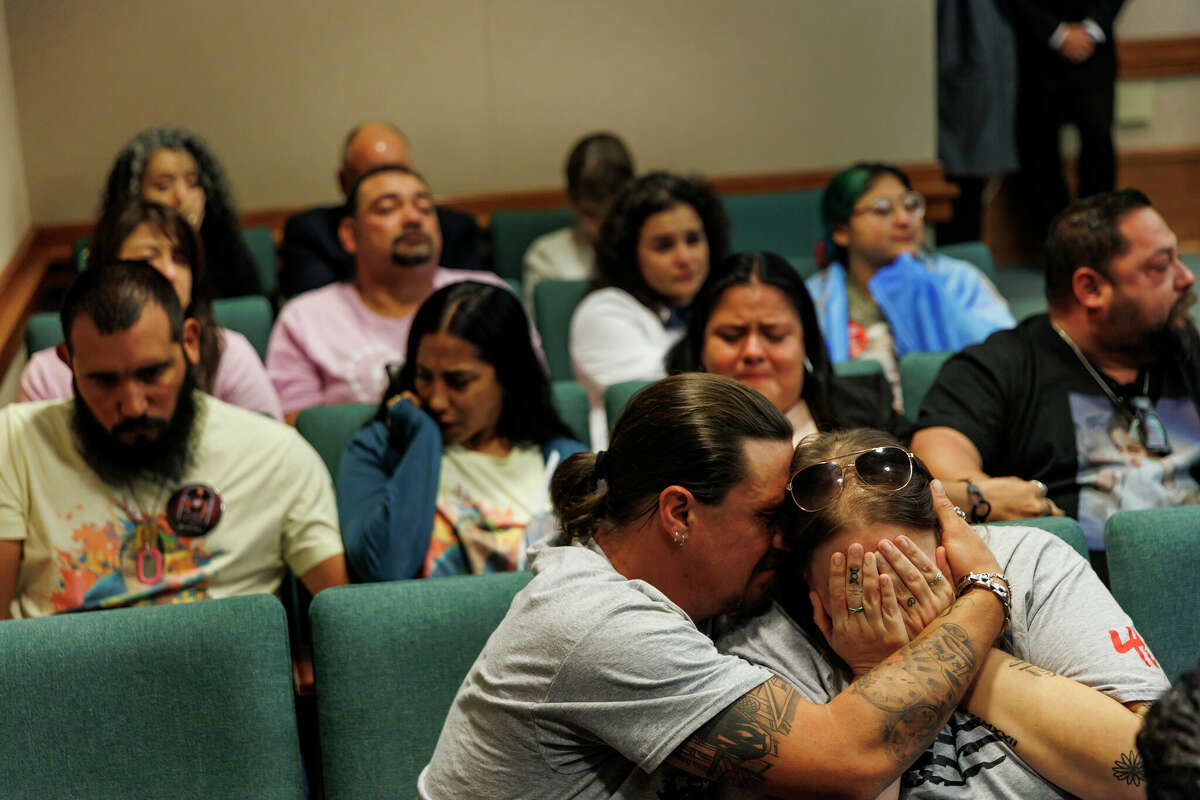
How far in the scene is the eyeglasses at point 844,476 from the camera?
135 centimetres

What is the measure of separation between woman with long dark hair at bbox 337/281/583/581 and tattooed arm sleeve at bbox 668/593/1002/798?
3.09 ft

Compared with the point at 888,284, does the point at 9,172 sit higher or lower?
higher

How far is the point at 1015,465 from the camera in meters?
2.24

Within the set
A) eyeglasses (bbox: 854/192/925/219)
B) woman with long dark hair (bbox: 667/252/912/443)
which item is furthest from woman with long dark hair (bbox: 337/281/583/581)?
eyeglasses (bbox: 854/192/925/219)

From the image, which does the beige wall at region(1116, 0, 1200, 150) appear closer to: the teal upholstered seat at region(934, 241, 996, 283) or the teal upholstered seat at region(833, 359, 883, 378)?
the teal upholstered seat at region(934, 241, 996, 283)

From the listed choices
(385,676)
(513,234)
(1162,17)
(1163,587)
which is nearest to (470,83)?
(513,234)

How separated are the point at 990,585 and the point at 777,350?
1.04m

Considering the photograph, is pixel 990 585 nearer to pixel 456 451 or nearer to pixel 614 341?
pixel 456 451

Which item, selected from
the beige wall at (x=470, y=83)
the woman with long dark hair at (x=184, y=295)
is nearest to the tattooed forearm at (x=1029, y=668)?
the woman with long dark hair at (x=184, y=295)

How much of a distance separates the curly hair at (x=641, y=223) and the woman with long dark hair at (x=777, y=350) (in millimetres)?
771

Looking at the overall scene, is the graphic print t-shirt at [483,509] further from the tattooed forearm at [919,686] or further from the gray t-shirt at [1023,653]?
the tattooed forearm at [919,686]

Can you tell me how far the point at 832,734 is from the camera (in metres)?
1.22

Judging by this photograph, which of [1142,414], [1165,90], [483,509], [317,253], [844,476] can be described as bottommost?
[483,509]

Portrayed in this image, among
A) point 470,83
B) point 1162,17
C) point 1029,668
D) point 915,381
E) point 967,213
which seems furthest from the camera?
point 1162,17
